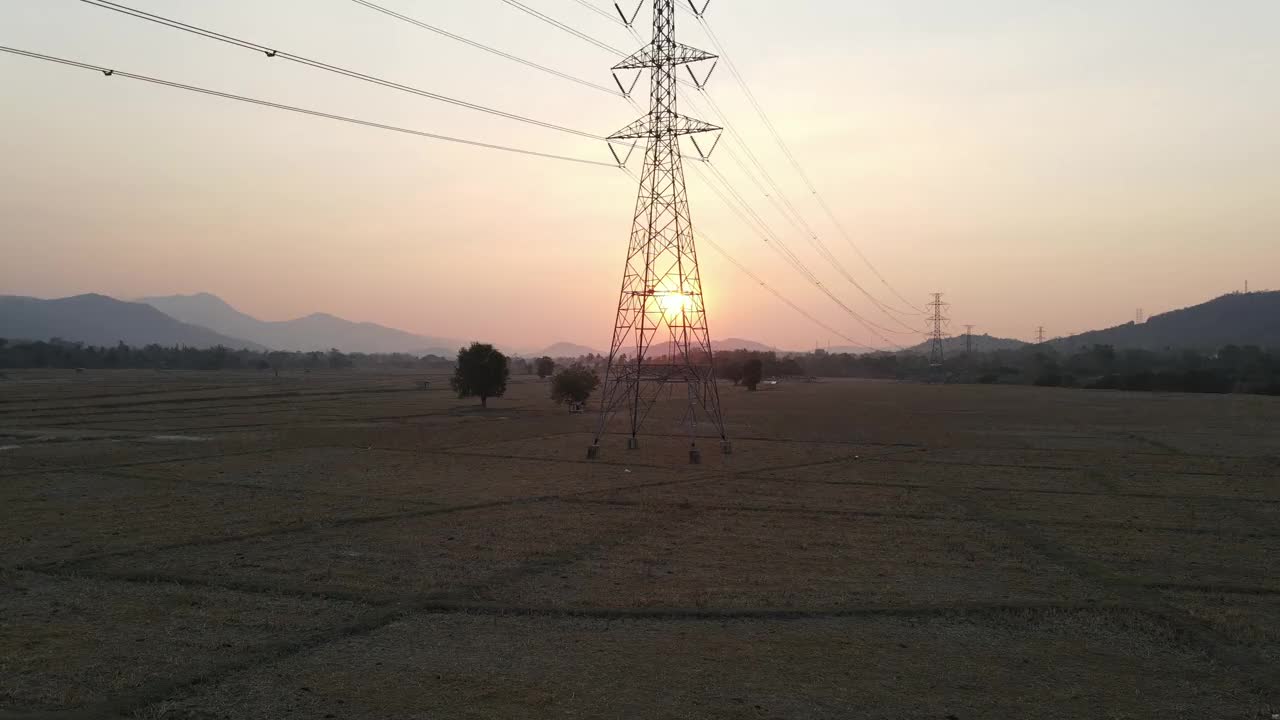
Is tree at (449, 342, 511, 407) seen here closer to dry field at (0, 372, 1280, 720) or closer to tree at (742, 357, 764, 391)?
dry field at (0, 372, 1280, 720)

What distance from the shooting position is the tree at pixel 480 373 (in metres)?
82.2

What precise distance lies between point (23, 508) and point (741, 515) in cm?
2276

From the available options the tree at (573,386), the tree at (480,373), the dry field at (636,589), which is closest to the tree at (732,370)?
the tree at (573,386)

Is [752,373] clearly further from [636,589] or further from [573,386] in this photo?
[636,589]

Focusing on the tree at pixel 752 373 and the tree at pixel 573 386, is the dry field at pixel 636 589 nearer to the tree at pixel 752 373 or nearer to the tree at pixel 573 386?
the tree at pixel 573 386

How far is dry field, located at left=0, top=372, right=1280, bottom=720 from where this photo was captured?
37.3 feet

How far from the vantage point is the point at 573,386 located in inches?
3206

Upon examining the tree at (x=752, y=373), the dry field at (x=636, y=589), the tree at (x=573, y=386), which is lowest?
the dry field at (x=636, y=589)

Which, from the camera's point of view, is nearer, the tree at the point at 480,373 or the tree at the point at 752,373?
the tree at the point at 480,373

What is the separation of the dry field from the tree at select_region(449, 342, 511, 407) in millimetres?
44023

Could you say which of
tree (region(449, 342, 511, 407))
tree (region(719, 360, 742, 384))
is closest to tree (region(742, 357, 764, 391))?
tree (region(719, 360, 742, 384))

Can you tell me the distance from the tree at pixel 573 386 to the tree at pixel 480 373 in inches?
224

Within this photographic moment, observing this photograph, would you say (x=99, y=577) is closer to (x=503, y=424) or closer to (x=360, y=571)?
(x=360, y=571)

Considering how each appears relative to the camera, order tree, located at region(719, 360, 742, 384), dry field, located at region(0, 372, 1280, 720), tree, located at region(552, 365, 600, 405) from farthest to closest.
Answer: tree, located at region(719, 360, 742, 384), tree, located at region(552, 365, 600, 405), dry field, located at region(0, 372, 1280, 720)
